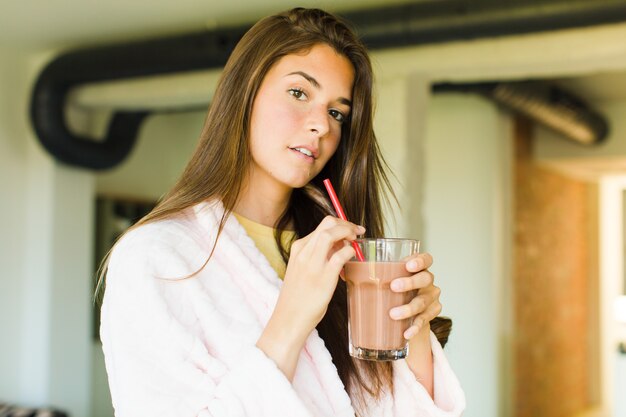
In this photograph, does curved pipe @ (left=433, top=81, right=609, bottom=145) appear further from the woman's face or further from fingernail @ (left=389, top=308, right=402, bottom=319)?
fingernail @ (left=389, top=308, right=402, bottom=319)

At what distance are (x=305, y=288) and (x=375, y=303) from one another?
0.47 ft

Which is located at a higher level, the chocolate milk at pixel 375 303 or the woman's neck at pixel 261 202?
the woman's neck at pixel 261 202

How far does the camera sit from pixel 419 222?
405 centimetres

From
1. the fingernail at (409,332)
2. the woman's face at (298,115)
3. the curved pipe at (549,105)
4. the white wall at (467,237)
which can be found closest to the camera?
the fingernail at (409,332)

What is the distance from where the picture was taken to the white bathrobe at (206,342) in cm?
105

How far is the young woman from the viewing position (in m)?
1.06

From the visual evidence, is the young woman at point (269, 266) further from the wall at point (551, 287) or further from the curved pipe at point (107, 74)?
the wall at point (551, 287)

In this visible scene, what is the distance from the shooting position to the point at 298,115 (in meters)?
1.27

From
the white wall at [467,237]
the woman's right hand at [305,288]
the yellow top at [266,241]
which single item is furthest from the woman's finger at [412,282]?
A: the white wall at [467,237]

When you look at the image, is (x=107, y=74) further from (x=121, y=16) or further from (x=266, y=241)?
(x=266, y=241)

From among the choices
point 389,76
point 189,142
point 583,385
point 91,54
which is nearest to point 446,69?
point 389,76

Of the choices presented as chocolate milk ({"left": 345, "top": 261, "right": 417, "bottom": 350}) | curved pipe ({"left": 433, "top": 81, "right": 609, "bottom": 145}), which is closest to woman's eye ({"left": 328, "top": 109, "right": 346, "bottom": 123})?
chocolate milk ({"left": 345, "top": 261, "right": 417, "bottom": 350})

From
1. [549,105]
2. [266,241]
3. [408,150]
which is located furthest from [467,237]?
[266,241]

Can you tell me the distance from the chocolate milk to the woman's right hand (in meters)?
0.08
